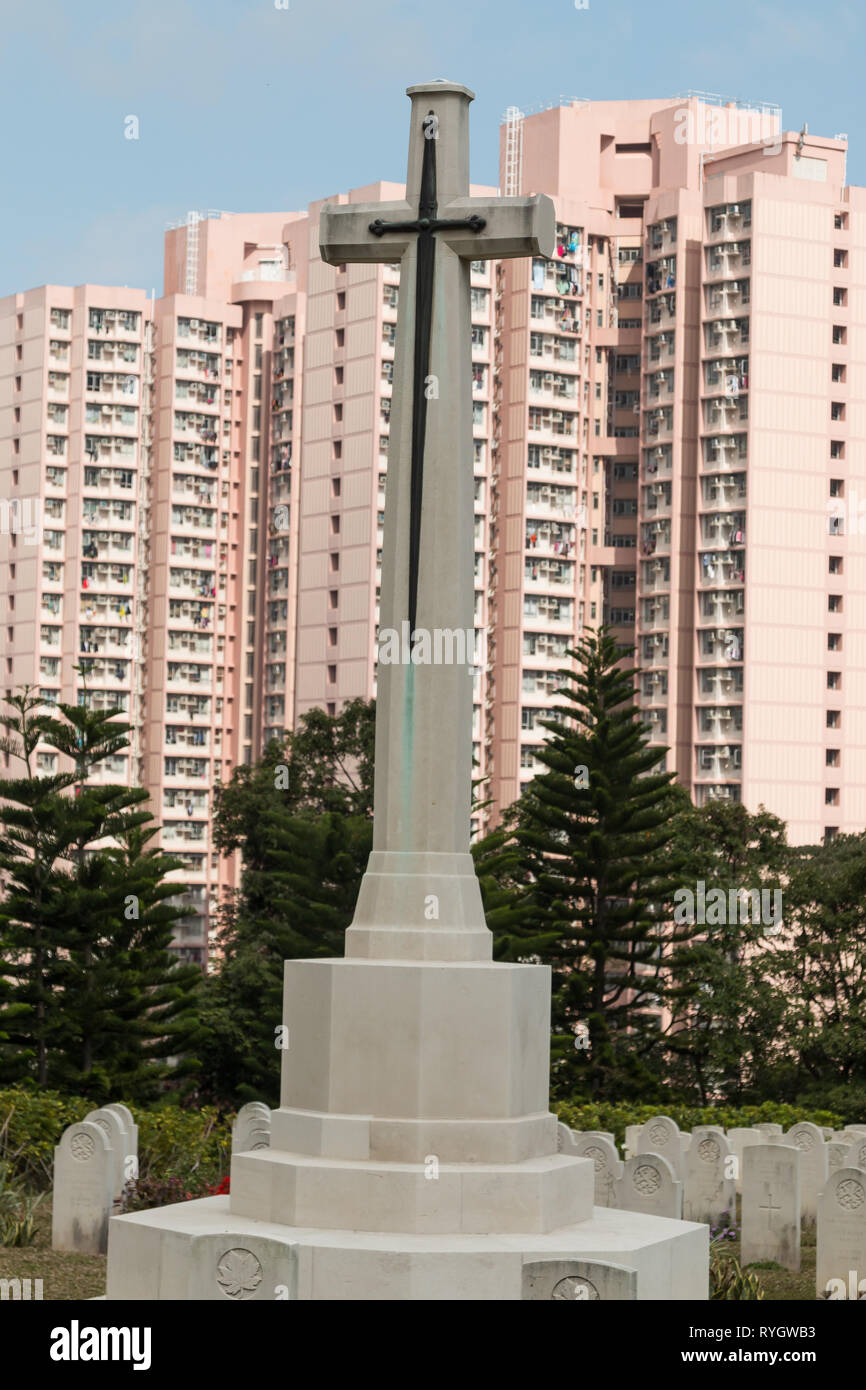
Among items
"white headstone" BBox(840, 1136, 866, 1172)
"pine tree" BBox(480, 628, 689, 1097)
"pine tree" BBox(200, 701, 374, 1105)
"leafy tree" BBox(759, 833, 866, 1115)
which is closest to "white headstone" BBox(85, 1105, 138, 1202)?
"white headstone" BBox(840, 1136, 866, 1172)

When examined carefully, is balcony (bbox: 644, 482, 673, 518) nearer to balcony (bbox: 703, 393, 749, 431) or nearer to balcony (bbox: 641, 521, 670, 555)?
balcony (bbox: 641, 521, 670, 555)

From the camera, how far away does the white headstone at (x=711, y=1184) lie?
1362 cm

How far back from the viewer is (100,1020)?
2114cm

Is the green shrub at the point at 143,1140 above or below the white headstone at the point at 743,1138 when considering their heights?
above

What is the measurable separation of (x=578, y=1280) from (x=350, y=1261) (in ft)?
2.93

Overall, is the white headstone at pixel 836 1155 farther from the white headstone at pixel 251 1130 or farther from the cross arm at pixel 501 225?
the cross arm at pixel 501 225

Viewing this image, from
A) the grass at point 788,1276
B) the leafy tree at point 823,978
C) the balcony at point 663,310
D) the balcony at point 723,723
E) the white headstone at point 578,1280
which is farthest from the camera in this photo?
the balcony at point 663,310

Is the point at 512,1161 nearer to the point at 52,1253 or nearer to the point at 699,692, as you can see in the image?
the point at 52,1253

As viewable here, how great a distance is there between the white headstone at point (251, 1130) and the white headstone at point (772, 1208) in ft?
10.5

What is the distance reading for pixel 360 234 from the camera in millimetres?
8281

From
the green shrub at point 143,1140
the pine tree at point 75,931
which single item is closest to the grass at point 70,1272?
the green shrub at point 143,1140

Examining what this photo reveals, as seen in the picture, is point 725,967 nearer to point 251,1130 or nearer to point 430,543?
point 251,1130

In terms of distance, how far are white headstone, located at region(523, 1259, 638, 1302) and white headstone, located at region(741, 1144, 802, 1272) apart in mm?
6029

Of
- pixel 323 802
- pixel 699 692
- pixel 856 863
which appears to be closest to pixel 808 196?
pixel 699 692
